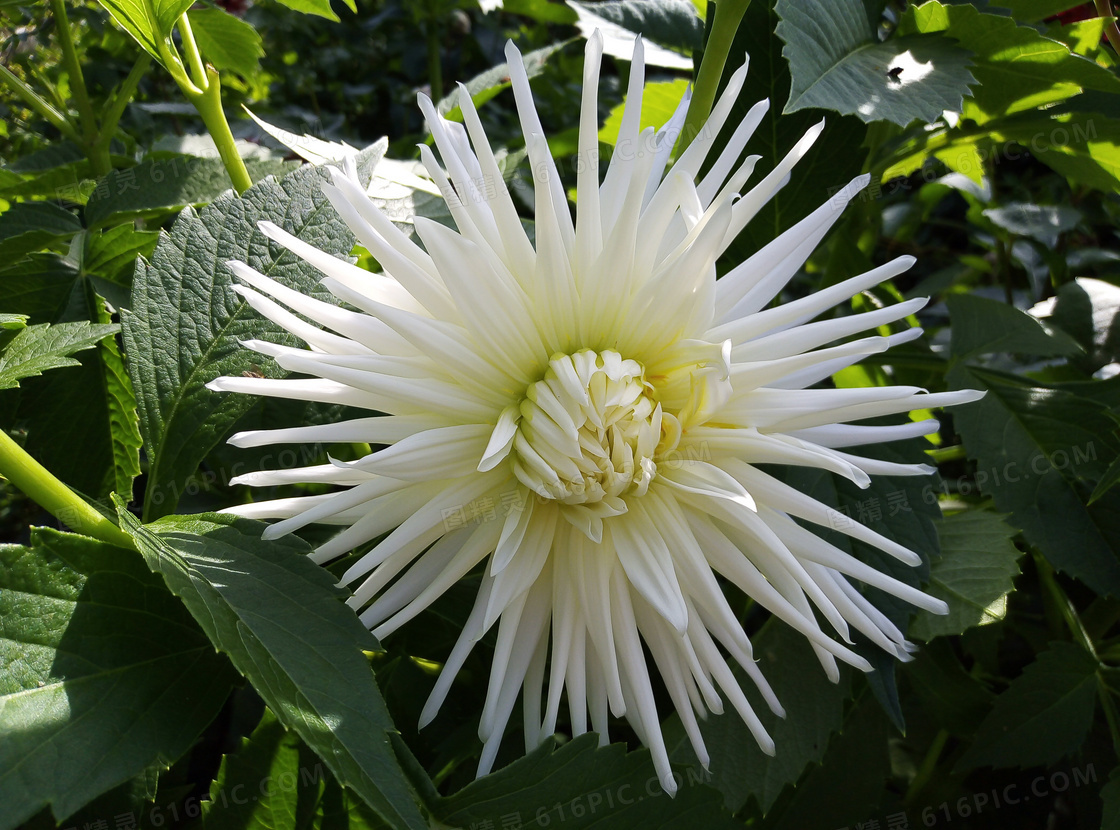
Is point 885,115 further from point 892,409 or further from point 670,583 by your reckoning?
point 670,583

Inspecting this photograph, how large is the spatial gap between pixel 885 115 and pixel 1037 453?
1.59 ft

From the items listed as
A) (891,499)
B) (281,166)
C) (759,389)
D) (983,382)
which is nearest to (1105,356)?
(983,382)

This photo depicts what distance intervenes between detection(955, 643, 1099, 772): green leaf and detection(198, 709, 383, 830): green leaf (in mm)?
734

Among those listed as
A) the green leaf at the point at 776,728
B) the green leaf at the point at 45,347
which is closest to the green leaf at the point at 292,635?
the green leaf at the point at 45,347

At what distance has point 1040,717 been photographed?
98cm

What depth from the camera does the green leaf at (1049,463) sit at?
92cm

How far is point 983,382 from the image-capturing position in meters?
1.08

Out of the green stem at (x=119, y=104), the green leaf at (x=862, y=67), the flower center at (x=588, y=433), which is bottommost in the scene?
the flower center at (x=588, y=433)

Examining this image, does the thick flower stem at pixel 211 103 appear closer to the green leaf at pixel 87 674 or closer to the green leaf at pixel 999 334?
the green leaf at pixel 87 674

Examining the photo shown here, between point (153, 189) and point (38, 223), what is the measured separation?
14 cm

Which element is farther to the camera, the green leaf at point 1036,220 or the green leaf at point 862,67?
the green leaf at point 1036,220

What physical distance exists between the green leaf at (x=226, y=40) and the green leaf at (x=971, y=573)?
114 cm

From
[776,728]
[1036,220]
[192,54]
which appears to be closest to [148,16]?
[192,54]

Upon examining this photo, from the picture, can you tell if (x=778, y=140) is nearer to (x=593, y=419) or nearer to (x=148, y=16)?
(x=593, y=419)
